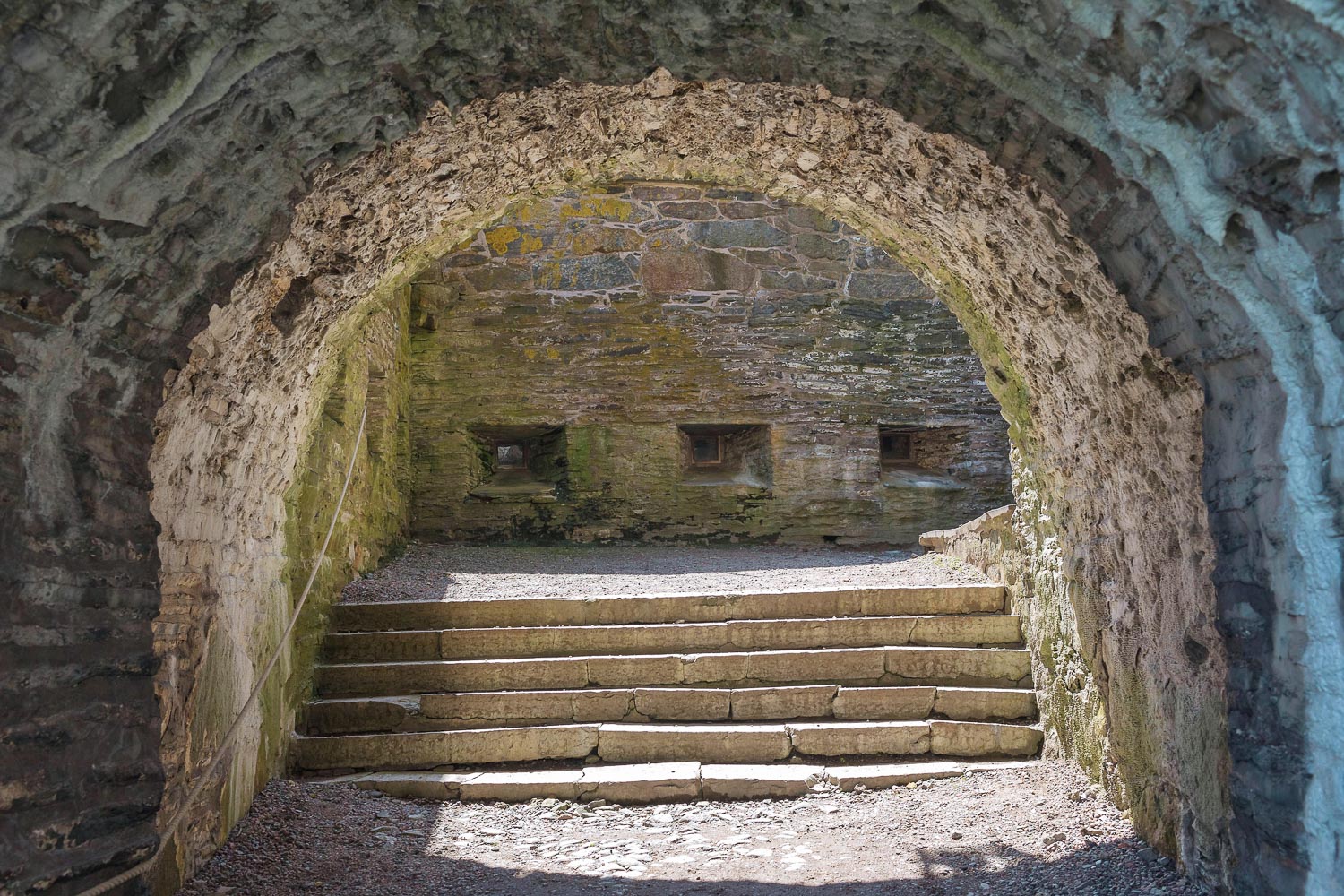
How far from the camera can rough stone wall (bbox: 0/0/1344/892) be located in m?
1.78

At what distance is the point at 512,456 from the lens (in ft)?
33.3

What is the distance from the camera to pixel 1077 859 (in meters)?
3.31

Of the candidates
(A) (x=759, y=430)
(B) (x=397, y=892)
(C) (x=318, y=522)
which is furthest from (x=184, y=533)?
(A) (x=759, y=430)

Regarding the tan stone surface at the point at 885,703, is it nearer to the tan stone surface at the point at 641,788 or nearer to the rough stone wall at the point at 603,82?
the tan stone surface at the point at 641,788

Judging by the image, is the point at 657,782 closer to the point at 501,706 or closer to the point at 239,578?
the point at 501,706

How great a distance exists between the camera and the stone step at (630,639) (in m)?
5.19

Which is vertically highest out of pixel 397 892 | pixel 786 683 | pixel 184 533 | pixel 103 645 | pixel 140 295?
pixel 140 295

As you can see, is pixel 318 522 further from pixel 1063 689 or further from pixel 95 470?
pixel 1063 689

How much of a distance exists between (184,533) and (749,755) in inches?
106

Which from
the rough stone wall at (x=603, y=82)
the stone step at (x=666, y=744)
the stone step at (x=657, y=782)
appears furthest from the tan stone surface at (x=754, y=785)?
the rough stone wall at (x=603, y=82)

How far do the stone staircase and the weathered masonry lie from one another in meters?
3.64

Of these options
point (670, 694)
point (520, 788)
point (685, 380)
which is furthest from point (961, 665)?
point (685, 380)

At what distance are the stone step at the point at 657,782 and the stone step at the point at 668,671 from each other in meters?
0.61

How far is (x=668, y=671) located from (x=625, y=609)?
0.61 meters
